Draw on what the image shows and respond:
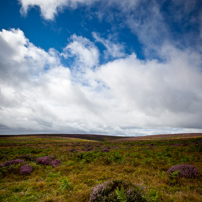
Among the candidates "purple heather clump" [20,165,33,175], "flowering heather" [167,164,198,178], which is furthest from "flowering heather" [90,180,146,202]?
"purple heather clump" [20,165,33,175]

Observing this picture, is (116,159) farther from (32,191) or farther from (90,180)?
(32,191)

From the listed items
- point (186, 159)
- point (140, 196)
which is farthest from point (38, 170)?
point (186, 159)

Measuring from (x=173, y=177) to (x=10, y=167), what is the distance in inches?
599

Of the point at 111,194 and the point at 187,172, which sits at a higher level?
the point at 111,194

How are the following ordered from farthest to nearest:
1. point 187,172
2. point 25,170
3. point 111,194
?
point 25,170
point 187,172
point 111,194

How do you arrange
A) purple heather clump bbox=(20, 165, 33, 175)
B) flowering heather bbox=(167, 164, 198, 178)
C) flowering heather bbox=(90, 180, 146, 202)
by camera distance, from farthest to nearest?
purple heather clump bbox=(20, 165, 33, 175), flowering heather bbox=(167, 164, 198, 178), flowering heather bbox=(90, 180, 146, 202)

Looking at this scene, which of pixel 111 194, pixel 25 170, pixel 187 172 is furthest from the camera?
pixel 25 170

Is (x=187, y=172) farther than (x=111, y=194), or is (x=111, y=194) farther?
(x=187, y=172)

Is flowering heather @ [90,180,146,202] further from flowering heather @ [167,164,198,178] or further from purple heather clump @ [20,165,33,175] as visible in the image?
purple heather clump @ [20,165,33,175]

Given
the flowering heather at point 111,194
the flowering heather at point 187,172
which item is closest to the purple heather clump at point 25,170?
the flowering heather at point 111,194

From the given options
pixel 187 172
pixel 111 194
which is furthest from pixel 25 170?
pixel 187 172

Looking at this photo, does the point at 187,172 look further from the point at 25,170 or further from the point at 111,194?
the point at 25,170

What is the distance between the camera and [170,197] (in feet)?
19.3

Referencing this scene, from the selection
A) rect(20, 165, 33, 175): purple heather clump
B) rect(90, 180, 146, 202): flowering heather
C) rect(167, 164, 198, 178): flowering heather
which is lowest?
rect(20, 165, 33, 175): purple heather clump
